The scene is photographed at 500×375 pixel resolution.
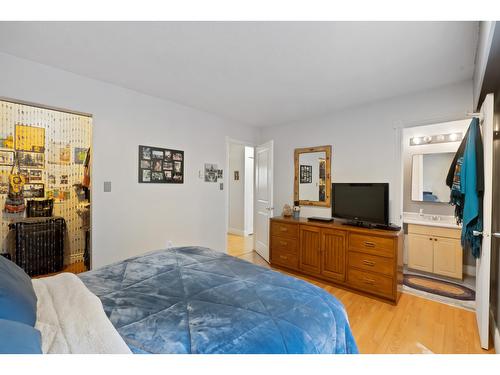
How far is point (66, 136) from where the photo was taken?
12.6 feet

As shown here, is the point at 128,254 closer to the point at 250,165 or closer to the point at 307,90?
the point at 307,90

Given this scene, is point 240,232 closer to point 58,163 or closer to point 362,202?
point 362,202

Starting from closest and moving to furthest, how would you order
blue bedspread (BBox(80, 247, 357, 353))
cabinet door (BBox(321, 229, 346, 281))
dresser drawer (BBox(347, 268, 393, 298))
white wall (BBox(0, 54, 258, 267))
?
1. blue bedspread (BBox(80, 247, 357, 353))
2. white wall (BBox(0, 54, 258, 267))
3. dresser drawer (BBox(347, 268, 393, 298))
4. cabinet door (BBox(321, 229, 346, 281))

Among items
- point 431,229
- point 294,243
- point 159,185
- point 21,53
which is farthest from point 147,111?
point 431,229

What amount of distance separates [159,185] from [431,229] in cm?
385

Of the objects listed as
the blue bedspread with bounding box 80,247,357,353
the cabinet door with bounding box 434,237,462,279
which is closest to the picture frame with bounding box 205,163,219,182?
the blue bedspread with bounding box 80,247,357,353

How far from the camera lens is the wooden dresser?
2.59 metres

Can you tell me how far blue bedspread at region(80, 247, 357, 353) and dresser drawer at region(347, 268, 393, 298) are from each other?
1626 millimetres

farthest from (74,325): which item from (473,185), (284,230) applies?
(284,230)

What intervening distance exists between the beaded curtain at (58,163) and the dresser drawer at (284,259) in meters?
3.12

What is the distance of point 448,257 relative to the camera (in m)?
3.19

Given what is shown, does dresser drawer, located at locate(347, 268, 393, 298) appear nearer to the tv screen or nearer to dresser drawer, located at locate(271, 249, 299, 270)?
the tv screen

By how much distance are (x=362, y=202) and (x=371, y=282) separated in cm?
96
